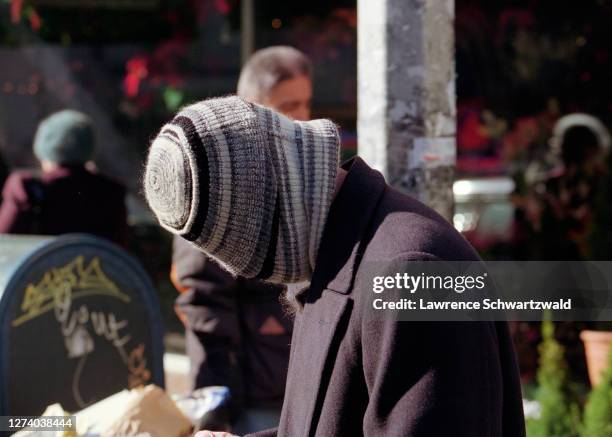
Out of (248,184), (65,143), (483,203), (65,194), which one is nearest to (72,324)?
(65,194)

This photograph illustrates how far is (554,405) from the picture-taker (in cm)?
383

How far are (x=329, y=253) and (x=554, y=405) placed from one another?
2.35 metres

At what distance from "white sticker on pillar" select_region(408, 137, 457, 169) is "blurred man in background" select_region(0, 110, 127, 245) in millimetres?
2279

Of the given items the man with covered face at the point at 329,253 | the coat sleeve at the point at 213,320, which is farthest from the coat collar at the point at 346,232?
the coat sleeve at the point at 213,320

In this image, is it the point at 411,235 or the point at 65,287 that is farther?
the point at 65,287

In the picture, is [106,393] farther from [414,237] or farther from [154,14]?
[154,14]

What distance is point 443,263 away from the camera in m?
1.65

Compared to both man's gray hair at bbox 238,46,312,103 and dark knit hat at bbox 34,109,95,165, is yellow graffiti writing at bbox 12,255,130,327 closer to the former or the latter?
man's gray hair at bbox 238,46,312,103

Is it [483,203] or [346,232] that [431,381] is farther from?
[483,203]

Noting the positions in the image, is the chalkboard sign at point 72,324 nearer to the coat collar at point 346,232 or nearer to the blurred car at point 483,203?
the coat collar at point 346,232

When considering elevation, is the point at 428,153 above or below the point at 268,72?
below

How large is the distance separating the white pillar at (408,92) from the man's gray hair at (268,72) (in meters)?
0.70

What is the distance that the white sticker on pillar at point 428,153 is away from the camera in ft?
9.15

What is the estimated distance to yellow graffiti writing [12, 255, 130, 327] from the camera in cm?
331
